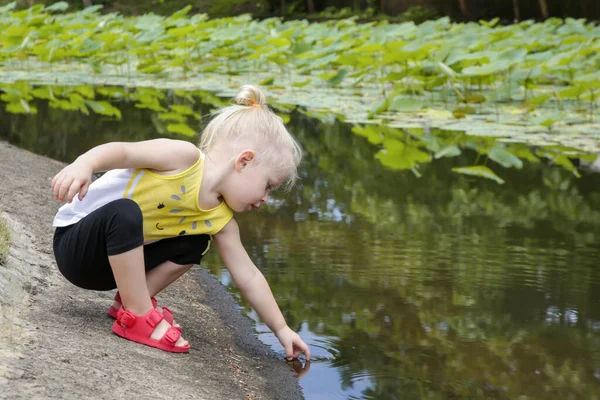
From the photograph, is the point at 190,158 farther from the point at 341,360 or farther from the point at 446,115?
the point at 446,115

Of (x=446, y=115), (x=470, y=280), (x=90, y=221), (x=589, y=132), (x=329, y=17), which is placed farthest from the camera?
(x=329, y=17)

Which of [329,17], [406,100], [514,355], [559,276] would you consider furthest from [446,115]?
[329,17]

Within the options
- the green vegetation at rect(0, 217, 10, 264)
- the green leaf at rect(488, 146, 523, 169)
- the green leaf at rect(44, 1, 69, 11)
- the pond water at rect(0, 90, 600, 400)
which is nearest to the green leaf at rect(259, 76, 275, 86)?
the green leaf at rect(488, 146, 523, 169)

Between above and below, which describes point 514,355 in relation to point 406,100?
above

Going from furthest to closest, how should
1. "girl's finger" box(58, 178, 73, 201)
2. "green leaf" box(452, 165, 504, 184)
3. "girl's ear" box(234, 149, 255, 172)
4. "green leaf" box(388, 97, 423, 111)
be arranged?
"green leaf" box(388, 97, 423, 111) → "green leaf" box(452, 165, 504, 184) → "girl's ear" box(234, 149, 255, 172) → "girl's finger" box(58, 178, 73, 201)

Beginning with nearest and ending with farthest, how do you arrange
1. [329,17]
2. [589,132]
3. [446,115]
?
[589,132] → [446,115] → [329,17]

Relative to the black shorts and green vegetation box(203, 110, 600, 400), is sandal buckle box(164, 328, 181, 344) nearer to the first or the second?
the black shorts

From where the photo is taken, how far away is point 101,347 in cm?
169

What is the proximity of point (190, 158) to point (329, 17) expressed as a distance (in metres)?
15.0

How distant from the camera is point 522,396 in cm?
186

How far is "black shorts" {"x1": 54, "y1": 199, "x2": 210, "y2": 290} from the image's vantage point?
1.79 m

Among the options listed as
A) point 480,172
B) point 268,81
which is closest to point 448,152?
point 480,172

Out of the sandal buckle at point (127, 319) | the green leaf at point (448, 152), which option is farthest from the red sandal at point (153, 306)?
the green leaf at point (448, 152)

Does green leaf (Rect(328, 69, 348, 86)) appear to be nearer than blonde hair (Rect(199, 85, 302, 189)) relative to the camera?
No
